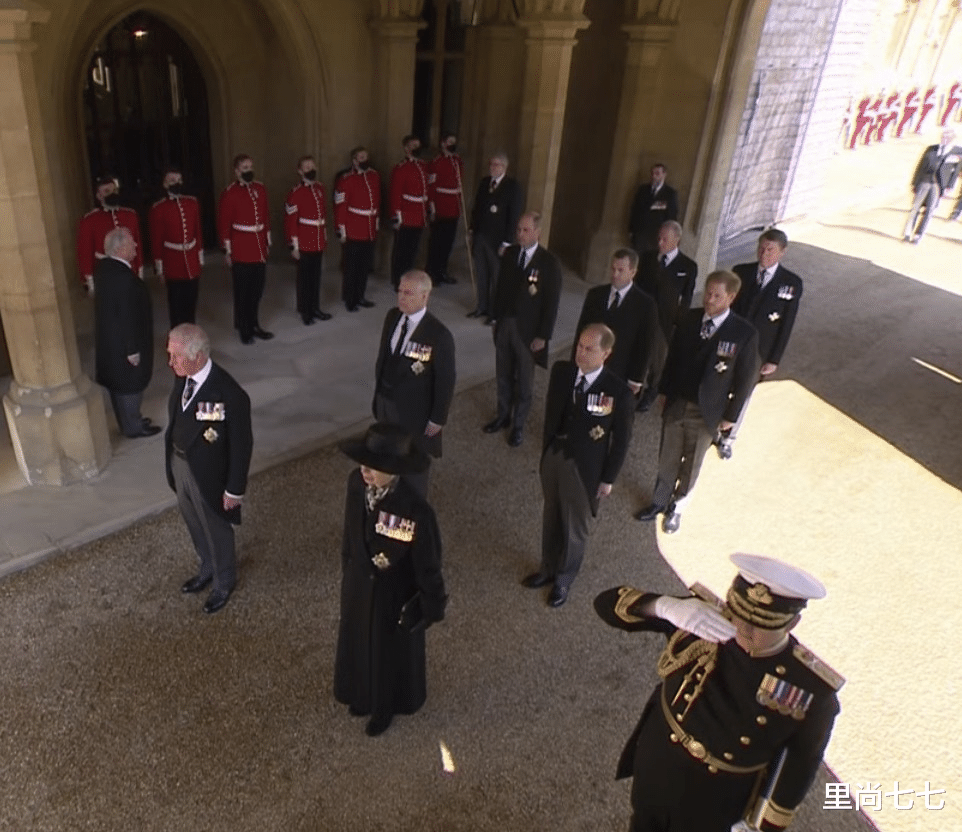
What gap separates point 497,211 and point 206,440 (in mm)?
4903

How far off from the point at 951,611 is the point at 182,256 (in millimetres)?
6083

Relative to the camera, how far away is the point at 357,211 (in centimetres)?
774

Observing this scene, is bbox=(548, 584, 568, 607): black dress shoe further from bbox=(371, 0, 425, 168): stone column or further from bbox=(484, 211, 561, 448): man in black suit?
bbox=(371, 0, 425, 168): stone column

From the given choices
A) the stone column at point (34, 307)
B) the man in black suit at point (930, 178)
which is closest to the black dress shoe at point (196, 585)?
the stone column at point (34, 307)

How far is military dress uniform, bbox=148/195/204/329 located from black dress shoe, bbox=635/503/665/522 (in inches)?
161

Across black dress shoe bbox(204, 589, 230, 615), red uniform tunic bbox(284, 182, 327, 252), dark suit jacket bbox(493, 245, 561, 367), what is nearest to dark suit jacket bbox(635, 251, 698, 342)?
dark suit jacket bbox(493, 245, 561, 367)

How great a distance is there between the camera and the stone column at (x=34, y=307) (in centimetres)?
420

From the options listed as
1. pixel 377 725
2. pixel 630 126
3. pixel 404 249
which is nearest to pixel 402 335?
pixel 377 725

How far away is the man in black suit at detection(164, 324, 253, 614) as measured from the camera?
12.3 feet

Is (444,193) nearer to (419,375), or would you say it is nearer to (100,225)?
(100,225)

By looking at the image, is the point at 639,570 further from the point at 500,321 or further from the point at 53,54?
the point at 53,54

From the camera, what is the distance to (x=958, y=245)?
13898 mm

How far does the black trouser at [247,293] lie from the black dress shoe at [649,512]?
12.8 feet

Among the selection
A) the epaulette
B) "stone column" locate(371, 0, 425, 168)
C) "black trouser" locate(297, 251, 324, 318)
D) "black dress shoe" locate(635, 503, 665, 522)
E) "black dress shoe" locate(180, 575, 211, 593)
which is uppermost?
"stone column" locate(371, 0, 425, 168)
